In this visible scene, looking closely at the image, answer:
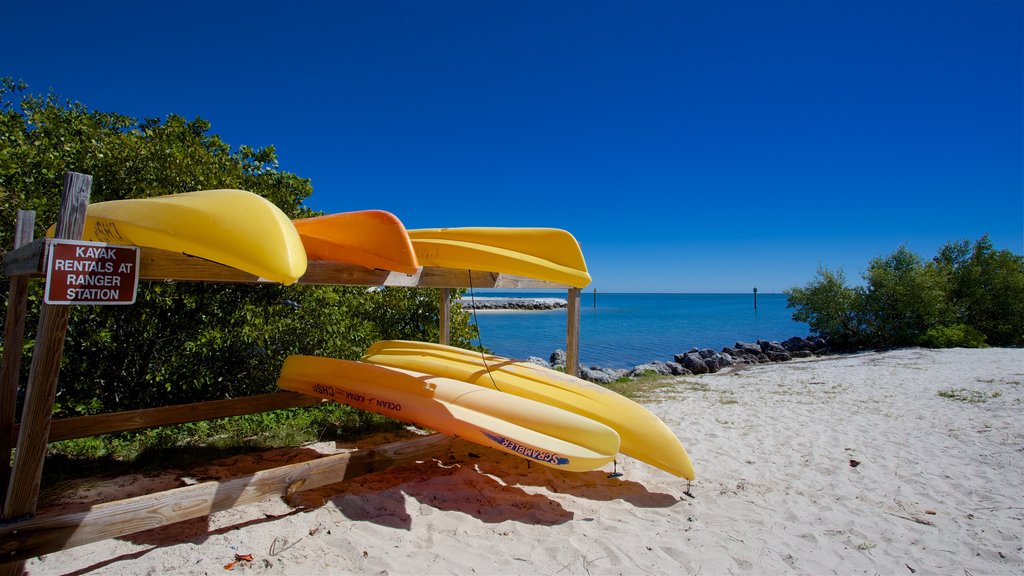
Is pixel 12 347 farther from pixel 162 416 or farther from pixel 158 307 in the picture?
pixel 158 307

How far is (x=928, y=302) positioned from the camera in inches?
625

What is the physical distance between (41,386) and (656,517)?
3.61 meters

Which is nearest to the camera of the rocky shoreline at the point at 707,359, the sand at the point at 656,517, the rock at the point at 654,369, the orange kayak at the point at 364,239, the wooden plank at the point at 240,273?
the wooden plank at the point at 240,273

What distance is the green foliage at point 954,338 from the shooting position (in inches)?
576

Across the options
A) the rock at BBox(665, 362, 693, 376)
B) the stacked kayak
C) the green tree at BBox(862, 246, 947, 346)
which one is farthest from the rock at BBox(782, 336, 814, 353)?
the stacked kayak

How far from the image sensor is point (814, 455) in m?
4.74

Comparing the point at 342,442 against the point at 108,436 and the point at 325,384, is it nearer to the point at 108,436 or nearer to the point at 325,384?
the point at 325,384

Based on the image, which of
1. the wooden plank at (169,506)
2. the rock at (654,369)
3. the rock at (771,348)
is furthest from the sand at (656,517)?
the rock at (771,348)

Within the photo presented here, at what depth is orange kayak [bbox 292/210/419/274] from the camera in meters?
3.09

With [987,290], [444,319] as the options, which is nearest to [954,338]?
[987,290]

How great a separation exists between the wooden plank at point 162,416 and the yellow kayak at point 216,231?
1830mm

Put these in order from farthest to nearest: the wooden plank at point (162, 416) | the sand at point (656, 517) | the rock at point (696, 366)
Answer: the rock at point (696, 366) < the wooden plank at point (162, 416) < the sand at point (656, 517)

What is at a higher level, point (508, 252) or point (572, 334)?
point (508, 252)

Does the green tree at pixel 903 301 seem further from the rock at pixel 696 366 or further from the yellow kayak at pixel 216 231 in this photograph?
the yellow kayak at pixel 216 231
